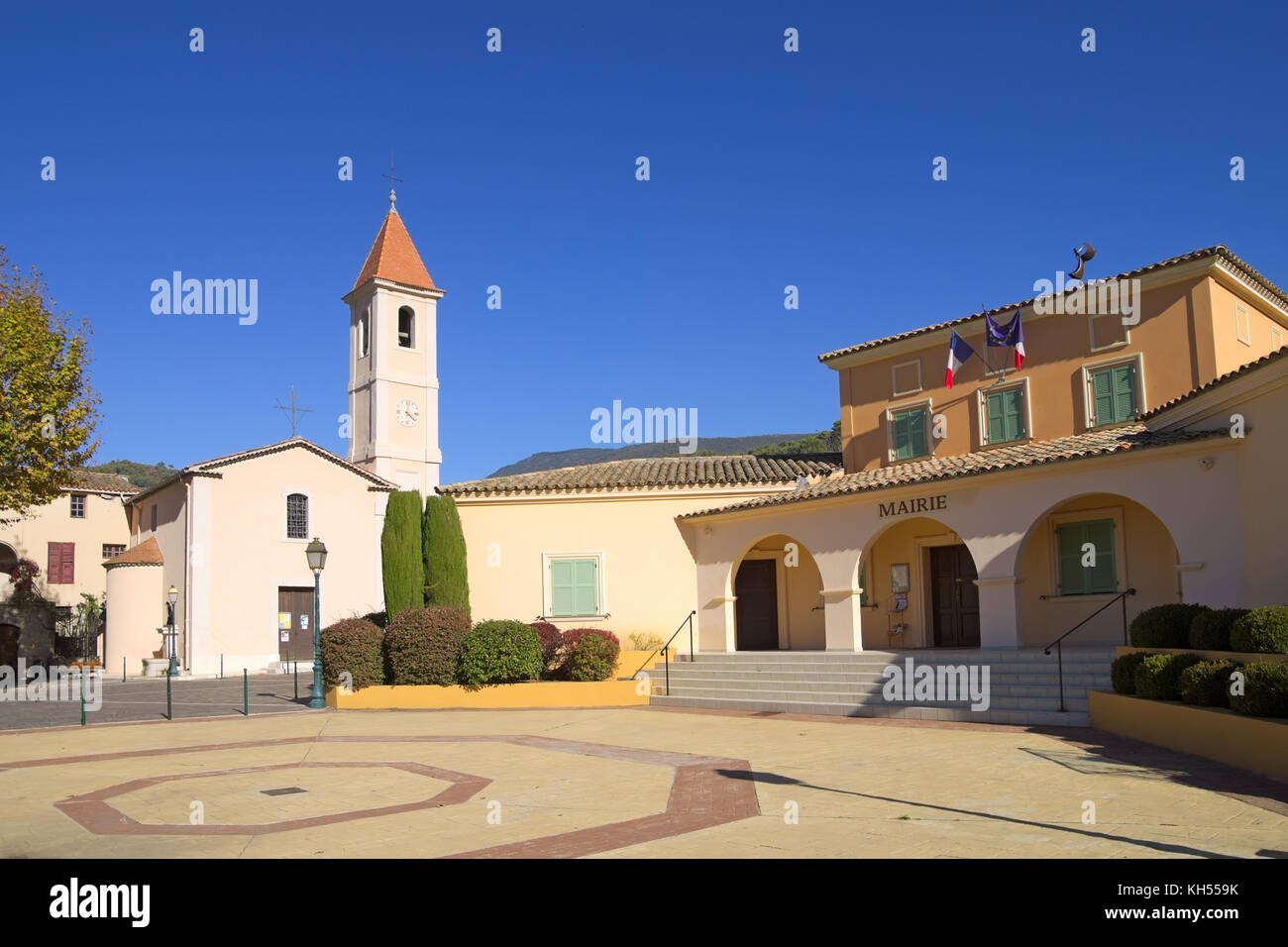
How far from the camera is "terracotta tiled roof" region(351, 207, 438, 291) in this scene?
42.1 meters

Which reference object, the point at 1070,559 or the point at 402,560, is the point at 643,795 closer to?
the point at 1070,559

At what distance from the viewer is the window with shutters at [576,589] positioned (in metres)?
23.5

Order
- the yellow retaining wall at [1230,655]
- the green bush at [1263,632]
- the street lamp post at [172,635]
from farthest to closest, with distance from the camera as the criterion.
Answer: the street lamp post at [172,635]
the green bush at [1263,632]
the yellow retaining wall at [1230,655]

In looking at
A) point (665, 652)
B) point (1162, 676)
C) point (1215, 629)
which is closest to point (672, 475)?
point (665, 652)

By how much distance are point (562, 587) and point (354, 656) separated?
5.43 metres

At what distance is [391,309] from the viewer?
41906 mm

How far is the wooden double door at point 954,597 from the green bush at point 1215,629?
8160 millimetres

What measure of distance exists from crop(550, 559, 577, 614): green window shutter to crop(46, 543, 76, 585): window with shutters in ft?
84.4

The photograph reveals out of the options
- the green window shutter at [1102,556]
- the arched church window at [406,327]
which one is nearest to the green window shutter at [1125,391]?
the green window shutter at [1102,556]

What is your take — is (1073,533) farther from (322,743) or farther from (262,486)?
(262,486)

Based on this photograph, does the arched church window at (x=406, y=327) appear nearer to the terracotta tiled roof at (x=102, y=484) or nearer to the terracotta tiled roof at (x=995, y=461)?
the terracotta tiled roof at (x=102, y=484)

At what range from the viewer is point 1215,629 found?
11.5m

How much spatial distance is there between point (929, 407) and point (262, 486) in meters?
22.0

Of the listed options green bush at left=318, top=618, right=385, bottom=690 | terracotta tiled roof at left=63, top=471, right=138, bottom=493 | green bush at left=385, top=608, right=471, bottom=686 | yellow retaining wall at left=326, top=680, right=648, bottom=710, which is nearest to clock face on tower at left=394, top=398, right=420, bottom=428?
terracotta tiled roof at left=63, top=471, right=138, bottom=493
